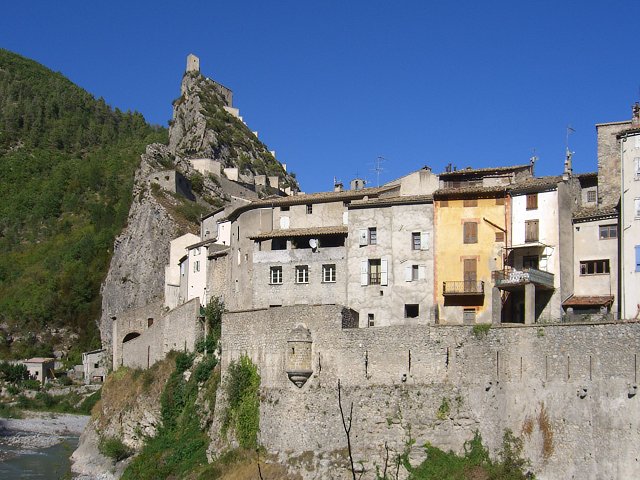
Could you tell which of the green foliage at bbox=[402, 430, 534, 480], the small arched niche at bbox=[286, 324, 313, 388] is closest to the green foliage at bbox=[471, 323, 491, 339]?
the green foliage at bbox=[402, 430, 534, 480]

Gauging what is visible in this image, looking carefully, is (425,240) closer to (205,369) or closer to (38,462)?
(205,369)

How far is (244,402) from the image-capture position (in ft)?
182

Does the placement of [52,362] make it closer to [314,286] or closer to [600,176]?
[314,286]

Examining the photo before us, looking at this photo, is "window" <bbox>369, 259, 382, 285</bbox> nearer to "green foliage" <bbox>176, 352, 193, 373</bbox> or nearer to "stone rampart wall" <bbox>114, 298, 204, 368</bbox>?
"stone rampart wall" <bbox>114, 298, 204, 368</bbox>

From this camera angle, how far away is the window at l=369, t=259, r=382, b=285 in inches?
2271

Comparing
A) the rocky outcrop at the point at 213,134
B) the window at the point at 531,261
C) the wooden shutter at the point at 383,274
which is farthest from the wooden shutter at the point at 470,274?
the rocky outcrop at the point at 213,134

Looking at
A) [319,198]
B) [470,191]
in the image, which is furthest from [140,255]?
[470,191]

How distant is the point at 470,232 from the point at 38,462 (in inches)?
1589

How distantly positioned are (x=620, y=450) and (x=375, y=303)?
18.8m

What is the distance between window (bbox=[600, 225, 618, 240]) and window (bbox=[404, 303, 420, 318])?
35.9 feet

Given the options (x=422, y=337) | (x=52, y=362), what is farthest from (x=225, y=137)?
(x=422, y=337)

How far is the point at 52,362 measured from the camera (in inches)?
4402

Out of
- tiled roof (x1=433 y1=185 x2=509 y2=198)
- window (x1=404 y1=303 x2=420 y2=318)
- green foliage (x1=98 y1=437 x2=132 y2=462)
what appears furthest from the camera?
green foliage (x1=98 y1=437 x2=132 y2=462)

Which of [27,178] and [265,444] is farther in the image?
[27,178]
